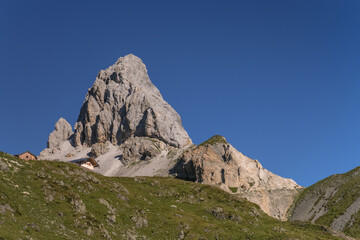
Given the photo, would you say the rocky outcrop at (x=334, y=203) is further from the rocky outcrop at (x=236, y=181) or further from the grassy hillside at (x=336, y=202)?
the rocky outcrop at (x=236, y=181)

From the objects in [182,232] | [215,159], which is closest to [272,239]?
[182,232]

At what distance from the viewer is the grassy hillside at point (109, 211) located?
182 ft

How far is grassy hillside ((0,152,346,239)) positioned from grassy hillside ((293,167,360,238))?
4643 cm

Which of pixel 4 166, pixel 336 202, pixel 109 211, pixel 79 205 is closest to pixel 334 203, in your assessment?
pixel 336 202

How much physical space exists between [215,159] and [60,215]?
14015 centimetres

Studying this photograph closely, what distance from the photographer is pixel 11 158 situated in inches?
3007

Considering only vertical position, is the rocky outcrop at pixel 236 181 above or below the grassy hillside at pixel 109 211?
above

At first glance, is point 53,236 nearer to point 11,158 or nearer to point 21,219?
point 21,219

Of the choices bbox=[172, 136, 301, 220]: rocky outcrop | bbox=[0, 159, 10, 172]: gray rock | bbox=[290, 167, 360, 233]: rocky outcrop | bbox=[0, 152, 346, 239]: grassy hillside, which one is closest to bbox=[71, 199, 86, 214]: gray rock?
bbox=[0, 152, 346, 239]: grassy hillside

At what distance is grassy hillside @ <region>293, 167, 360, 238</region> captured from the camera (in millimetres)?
133262

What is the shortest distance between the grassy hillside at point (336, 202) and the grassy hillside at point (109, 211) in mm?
46434

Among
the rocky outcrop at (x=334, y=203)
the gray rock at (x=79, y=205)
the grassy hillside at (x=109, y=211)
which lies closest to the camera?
the grassy hillside at (x=109, y=211)

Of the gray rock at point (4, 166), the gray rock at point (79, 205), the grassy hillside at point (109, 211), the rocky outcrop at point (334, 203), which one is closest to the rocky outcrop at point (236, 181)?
the rocky outcrop at point (334, 203)

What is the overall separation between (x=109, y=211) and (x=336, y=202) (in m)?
115
